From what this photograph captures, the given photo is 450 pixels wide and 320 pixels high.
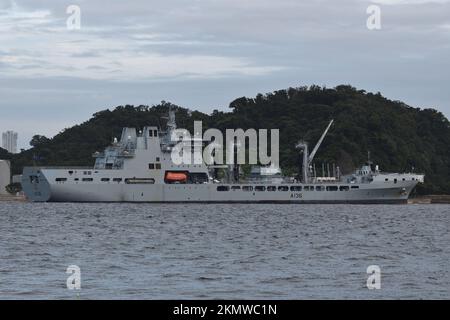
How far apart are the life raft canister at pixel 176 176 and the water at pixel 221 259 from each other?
4125 centimetres

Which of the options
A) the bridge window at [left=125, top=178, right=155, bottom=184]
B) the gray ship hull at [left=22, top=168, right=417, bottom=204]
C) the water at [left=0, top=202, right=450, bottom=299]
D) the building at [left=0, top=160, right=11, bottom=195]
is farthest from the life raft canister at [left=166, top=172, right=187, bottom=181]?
the building at [left=0, top=160, right=11, bottom=195]

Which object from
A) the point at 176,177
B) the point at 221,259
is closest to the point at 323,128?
the point at 176,177

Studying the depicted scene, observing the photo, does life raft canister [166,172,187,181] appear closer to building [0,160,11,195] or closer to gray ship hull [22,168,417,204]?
gray ship hull [22,168,417,204]

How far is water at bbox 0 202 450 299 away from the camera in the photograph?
28625 millimetres

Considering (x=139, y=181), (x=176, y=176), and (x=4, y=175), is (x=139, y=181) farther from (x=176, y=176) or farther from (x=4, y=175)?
(x=4, y=175)

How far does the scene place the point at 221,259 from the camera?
37594 mm

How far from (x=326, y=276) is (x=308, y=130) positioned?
117 meters

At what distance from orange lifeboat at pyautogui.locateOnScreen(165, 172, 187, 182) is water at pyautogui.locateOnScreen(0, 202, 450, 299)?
41.2 m

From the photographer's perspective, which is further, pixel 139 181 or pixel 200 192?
pixel 200 192

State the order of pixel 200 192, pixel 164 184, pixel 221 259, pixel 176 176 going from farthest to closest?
pixel 176 176 < pixel 200 192 < pixel 164 184 < pixel 221 259

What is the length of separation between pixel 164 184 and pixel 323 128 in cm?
4587

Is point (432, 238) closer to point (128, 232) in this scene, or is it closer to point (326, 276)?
Answer: point (128, 232)

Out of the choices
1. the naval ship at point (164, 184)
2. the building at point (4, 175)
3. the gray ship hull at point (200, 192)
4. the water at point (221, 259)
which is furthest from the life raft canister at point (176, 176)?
the building at point (4, 175)

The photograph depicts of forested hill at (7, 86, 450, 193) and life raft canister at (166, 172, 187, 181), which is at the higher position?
forested hill at (7, 86, 450, 193)
